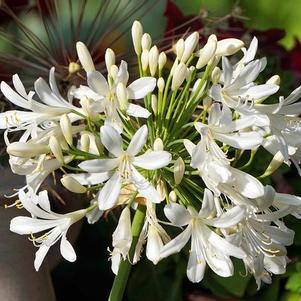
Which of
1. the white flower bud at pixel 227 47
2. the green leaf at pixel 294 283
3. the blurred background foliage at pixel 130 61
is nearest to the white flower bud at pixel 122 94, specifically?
the white flower bud at pixel 227 47

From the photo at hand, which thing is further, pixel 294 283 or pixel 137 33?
pixel 294 283

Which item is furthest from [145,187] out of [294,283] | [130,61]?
[294,283]

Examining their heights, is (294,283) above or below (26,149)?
below

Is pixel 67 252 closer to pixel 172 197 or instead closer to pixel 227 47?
pixel 172 197

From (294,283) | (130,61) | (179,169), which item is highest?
(179,169)

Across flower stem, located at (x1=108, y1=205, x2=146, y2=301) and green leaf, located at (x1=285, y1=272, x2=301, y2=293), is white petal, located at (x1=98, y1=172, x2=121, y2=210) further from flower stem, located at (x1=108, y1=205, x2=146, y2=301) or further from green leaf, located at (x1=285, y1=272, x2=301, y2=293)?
green leaf, located at (x1=285, y1=272, x2=301, y2=293)

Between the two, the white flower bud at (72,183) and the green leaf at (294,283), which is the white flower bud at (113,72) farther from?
the green leaf at (294,283)

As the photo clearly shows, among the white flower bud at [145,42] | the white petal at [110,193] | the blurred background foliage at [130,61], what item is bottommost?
the blurred background foliage at [130,61]
